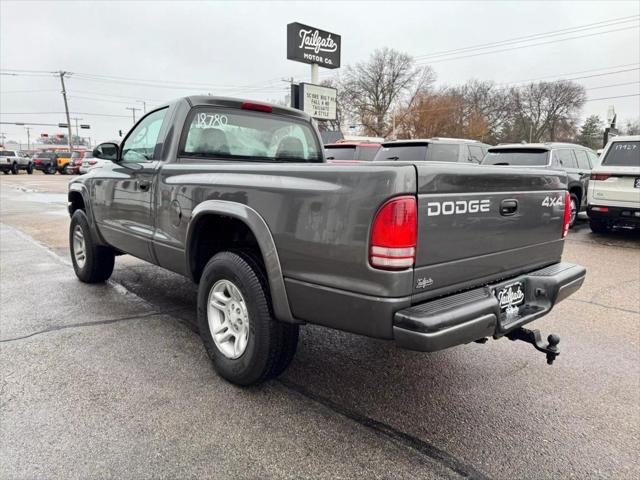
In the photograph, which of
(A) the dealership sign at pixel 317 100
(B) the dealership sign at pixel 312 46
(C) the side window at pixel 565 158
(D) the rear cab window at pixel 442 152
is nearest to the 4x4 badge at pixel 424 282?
(D) the rear cab window at pixel 442 152

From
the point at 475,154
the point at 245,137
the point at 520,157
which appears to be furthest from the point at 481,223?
the point at 475,154

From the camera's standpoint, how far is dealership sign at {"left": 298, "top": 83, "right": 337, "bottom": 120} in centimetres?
2006

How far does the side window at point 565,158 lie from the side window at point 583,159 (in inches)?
11.5

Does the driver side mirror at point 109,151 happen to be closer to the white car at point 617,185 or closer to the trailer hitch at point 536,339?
the trailer hitch at point 536,339

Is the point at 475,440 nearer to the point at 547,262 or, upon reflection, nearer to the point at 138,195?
the point at 547,262

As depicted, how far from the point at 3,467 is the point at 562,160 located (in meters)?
10.1

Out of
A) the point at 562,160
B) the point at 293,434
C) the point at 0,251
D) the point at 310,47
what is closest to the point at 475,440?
the point at 293,434

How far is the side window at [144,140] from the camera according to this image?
3.97 metres

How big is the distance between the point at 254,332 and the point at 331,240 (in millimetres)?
838

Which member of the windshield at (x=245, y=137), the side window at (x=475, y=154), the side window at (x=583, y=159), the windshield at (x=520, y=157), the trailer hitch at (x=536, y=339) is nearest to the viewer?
the trailer hitch at (x=536, y=339)

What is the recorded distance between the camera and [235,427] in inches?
99.8

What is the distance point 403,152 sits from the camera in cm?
901

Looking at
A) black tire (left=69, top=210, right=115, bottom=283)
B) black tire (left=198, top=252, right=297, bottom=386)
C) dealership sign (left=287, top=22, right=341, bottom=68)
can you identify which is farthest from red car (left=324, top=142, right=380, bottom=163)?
dealership sign (left=287, top=22, right=341, bottom=68)

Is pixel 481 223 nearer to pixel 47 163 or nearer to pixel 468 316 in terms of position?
pixel 468 316
